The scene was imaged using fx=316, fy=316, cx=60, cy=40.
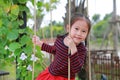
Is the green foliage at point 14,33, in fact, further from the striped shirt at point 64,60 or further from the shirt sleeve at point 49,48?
the striped shirt at point 64,60

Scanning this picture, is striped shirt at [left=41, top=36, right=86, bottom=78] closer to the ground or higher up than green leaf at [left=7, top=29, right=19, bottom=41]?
closer to the ground

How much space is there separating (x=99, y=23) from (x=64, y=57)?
106 ft

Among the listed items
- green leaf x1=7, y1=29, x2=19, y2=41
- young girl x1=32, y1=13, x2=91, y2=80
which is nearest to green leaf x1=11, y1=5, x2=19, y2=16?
green leaf x1=7, y1=29, x2=19, y2=41

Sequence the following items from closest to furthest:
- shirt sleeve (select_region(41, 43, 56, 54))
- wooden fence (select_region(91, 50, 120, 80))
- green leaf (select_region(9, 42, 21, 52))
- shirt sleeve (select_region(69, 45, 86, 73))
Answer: shirt sleeve (select_region(69, 45, 86, 73))
shirt sleeve (select_region(41, 43, 56, 54))
green leaf (select_region(9, 42, 21, 52))
wooden fence (select_region(91, 50, 120, 80))

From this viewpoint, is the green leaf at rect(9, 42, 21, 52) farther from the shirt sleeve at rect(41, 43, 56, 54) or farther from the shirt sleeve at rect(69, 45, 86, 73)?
the shirt sleeve at rect(69, 45, 86, 73)

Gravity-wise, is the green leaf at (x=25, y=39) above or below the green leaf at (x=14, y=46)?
above

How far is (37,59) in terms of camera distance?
2.06m

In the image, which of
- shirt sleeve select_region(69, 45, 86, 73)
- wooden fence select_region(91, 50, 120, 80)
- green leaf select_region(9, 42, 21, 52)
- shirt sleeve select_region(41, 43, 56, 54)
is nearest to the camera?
shirt sleeve select_region(69, 45, 86, 73)

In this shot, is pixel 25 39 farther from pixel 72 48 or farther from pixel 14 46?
pixel 72 48

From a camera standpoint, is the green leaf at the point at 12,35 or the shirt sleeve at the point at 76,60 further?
the green leaf at the point at 12,35

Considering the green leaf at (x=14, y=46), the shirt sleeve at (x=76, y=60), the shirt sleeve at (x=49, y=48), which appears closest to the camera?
the shirt sleeve at (x=76, y=60)

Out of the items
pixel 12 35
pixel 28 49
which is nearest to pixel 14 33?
pixel 12 35

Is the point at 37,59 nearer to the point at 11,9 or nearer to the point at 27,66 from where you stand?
the point at 27,66

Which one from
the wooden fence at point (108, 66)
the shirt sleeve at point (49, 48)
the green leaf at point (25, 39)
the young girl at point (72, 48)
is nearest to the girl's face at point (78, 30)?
the young girl at point (72, 48)
